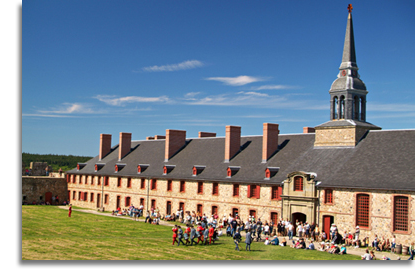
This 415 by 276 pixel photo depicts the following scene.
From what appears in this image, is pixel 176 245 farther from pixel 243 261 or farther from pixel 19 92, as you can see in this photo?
pixel 19 92

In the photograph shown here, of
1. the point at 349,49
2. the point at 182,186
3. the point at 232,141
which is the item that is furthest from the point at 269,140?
the point at 349,49

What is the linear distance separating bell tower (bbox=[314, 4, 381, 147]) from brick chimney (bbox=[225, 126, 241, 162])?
396 inches

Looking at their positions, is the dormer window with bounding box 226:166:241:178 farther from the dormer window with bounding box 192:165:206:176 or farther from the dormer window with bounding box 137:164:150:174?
the dormer window with bounding box 137:164:150:174

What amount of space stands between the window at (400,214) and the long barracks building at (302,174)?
7cm

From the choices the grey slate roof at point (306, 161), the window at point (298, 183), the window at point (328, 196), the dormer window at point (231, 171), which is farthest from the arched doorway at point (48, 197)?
the window at point (328, 196)

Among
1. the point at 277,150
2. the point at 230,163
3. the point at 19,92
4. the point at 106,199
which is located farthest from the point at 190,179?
the point at 19,92

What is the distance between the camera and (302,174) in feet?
133

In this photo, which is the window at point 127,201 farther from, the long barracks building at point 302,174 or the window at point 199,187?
the window at point 199,187

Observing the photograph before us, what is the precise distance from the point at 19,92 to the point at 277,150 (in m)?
29.6

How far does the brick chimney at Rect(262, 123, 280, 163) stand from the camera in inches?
1884

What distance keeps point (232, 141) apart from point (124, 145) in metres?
20.7

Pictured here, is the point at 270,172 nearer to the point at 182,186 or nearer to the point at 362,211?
the point at 362,211

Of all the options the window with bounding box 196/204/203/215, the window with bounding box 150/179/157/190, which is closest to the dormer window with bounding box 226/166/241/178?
the window with bounding box 196/204/203/215

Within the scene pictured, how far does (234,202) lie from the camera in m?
46.5
